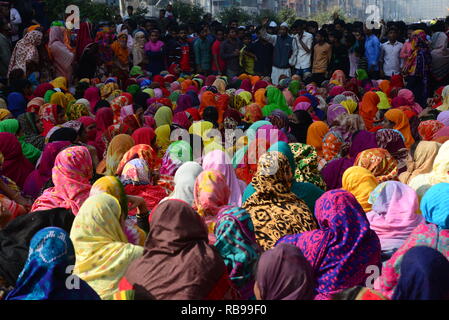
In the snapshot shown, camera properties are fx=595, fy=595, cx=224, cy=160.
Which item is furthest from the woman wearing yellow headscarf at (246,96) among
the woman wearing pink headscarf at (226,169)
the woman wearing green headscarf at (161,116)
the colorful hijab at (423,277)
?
Result: the colorful hijab at (423,277)

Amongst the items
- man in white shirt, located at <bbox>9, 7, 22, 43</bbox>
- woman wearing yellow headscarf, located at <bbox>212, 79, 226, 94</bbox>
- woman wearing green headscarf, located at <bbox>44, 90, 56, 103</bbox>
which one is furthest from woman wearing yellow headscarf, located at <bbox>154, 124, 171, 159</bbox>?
man in white shirt, located at <bbox>9, 7, 22, 43</bbox>

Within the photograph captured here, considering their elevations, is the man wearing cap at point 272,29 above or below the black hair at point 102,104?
above

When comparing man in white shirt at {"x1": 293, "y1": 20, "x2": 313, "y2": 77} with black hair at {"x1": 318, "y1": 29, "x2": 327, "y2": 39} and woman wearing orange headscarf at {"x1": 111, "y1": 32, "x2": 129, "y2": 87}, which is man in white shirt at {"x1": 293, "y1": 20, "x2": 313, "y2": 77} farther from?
woman wearing orange headscarf at {"x1": 111, "y1": 32, "x2": 129, "y2": 87}

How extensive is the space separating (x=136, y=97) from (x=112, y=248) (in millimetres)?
5841

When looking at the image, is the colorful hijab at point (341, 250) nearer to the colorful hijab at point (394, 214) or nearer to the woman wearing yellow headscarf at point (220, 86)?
the colorful hijab at point (394, 214)

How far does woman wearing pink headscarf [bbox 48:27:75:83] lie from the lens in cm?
970

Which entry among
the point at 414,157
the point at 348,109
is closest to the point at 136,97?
the point at 348,109

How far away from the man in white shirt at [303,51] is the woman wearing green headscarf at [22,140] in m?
7.14

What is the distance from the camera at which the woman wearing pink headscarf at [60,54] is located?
970 cm

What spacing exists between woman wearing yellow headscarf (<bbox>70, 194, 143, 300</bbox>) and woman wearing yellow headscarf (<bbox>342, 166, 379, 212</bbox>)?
1.73m

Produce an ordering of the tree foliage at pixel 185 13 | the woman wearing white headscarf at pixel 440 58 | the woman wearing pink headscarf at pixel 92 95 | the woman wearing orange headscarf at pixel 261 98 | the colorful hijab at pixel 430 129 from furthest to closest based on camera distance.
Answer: the tree foliage at pixel 185 13, the woman wearing white headscarf at pixel 440 58, the woman wearing orange headscarf at pixel 261 98, the woman wearing pink headscarf at pixel 92 95, the colorful hijab at pixel 430 129

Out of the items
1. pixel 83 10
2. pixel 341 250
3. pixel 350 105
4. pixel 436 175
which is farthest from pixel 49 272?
pixel 83 10

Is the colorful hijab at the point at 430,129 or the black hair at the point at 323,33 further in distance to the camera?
the black hair at the point at 323,33

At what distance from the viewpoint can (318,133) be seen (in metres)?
6.00
